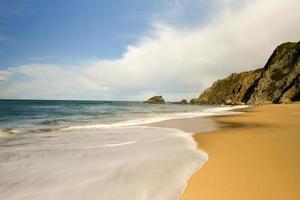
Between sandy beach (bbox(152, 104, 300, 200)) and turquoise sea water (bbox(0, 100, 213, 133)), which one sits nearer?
sandy beach (bbox(152, 104, 300, 200))

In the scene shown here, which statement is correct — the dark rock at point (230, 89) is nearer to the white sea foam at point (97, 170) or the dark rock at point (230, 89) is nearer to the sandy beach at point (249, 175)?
the sandy beach at point (249, 175)

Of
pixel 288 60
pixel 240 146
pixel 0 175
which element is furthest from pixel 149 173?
pixel 288 60

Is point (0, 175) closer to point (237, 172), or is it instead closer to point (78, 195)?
point (78, 195)

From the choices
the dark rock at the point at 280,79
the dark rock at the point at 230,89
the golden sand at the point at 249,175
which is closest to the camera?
the golden sand at the point at 249,175

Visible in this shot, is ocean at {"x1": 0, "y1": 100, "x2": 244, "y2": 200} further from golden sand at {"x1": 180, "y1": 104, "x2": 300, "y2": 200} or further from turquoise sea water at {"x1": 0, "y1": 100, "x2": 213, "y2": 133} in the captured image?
turquoise sea water at {"x1": 0, "y1": 100, "x2": 213, "y2": 133}

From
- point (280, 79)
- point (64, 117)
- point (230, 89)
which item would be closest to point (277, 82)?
point (280, 79)

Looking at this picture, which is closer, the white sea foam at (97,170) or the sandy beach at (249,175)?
the sandy beach at (249,175)

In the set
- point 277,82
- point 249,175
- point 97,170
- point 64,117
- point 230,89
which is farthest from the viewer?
point 230,89

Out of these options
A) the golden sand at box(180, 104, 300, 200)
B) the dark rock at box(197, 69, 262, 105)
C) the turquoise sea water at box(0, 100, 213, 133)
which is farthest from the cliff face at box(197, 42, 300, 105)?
the golden sand at box(180, 104, 300, 200)

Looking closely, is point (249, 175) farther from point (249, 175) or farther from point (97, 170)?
point (97, 170)

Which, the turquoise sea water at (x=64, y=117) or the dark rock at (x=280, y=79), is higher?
the dark rock at (x=280, y=79)

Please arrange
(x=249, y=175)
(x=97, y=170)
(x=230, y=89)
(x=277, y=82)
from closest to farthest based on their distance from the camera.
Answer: (x=249, y=175) < (x=97, y=170) < (x=277, y=82) < (x=230, y=89)

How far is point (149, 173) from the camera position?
19.2ft

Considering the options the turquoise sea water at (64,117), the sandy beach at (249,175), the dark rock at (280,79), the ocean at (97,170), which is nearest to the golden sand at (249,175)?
the sandy beach at (249,175)
